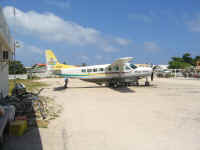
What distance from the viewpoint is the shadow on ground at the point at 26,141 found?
14.1ft

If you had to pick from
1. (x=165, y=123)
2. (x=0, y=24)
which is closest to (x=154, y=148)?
(x=165, y=123)

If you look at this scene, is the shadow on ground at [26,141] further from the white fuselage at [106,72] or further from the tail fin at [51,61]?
the tail fin at [51,61]

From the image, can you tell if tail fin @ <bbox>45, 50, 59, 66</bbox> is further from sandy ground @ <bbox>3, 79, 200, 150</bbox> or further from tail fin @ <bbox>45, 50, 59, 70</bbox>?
sandy ground @ <bbox>3, 79, 200, 150</bbox>

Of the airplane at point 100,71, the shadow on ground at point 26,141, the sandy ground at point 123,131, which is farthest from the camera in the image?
the airplane at point 100,71

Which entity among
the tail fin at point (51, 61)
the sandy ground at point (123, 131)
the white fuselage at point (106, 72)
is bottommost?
the sandy ground at point (123, 131)

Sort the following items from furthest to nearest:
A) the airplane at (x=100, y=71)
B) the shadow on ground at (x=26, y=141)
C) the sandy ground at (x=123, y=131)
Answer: the airplane at (x=100, y=71) → the sandy ground at (x=123, y=131) → the shadow on ground at (x=26, y=141)

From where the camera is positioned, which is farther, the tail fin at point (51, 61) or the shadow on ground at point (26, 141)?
the tail fin at point (51, 61)

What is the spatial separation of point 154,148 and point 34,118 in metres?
4.43

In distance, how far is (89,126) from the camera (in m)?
6.04

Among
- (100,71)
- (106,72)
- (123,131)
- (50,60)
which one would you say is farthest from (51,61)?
(123,131)

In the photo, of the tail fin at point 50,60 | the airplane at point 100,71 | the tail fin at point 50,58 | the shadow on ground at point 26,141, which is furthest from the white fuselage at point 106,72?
the shadow on ground at point 26,141

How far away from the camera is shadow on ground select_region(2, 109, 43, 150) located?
430 centimetres

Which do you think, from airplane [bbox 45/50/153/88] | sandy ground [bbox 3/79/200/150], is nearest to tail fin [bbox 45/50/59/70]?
airplane [bbox 45/50/153/88]

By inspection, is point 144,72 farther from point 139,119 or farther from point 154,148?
point 154,148
